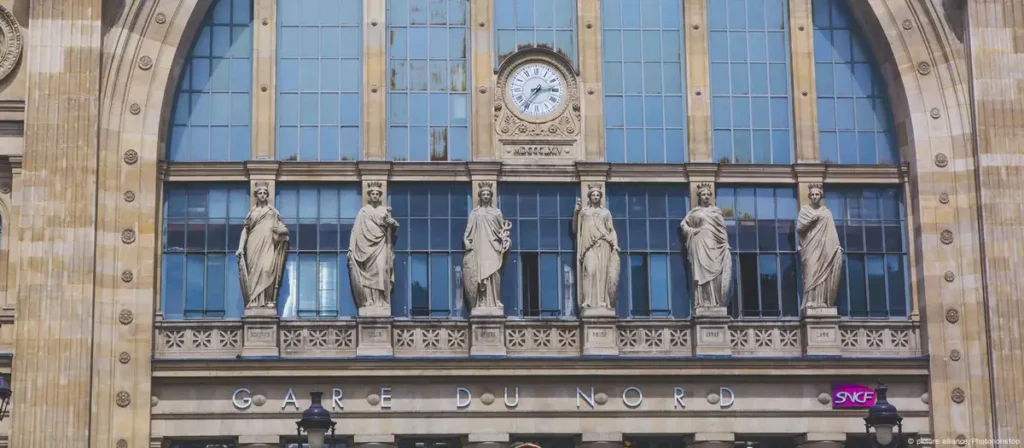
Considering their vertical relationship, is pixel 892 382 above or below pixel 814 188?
below

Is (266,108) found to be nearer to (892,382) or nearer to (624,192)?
(624,192)

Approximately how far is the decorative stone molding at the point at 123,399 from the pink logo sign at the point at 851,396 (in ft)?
42.9

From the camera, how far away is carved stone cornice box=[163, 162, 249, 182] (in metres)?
36.6

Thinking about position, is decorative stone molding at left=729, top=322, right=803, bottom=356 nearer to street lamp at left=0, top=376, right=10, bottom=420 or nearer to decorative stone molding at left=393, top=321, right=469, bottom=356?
decorative stone molding at left=393, top=321, right=469, bottom=356

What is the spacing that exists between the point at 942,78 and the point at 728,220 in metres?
5.01

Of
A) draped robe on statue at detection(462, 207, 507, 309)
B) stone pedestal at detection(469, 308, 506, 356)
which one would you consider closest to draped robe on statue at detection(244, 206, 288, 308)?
draped robe on statue at detection(462, 207, 507, 309)

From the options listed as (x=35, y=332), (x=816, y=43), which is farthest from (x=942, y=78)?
(x=35, y=332)

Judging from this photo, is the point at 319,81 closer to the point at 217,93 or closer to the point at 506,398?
the point at 217,93

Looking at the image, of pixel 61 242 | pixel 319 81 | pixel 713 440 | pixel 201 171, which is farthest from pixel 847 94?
pixel 61 242

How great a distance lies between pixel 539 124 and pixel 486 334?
444 centimetres

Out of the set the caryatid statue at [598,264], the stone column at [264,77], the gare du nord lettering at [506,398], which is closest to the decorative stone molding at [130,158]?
the stone column at [264,77]

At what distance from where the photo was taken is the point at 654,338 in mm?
36250

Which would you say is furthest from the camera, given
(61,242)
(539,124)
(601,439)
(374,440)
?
(539,124)

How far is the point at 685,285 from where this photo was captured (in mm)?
36875
